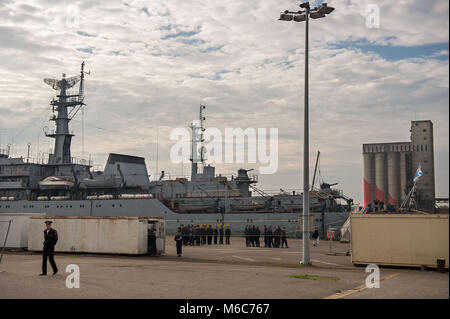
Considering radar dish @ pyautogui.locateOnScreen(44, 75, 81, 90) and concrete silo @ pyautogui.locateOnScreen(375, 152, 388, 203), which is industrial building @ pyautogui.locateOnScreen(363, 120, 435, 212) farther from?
radar dish @ pyautogui.locateOnScreen(44, 75, 81, 90)

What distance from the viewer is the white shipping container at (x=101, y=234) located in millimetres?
18781

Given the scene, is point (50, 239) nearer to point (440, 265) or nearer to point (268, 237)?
point (440, 265)

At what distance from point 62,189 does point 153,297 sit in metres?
36.0

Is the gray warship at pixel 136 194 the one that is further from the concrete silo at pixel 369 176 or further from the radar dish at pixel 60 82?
the concrete silo at pixel 369 176

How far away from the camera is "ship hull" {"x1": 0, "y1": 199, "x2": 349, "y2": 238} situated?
3366 cm

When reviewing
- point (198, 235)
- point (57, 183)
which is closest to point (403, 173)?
point (198, 235)

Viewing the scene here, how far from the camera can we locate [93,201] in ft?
127

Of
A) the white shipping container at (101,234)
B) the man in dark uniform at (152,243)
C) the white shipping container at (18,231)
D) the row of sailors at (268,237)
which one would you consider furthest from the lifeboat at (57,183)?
the man in dark uniform at (152,243)

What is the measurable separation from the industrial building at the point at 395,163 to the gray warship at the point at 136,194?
26.4 meters

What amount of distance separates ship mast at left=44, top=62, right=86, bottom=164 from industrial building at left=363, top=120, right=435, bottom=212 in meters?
39.4

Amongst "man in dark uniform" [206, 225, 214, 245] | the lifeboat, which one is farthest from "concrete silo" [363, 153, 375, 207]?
the lifeboat

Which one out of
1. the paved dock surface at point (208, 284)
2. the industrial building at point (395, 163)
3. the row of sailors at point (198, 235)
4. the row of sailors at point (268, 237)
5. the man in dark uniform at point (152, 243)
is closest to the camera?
the paved dock surface at point (208, 284)
